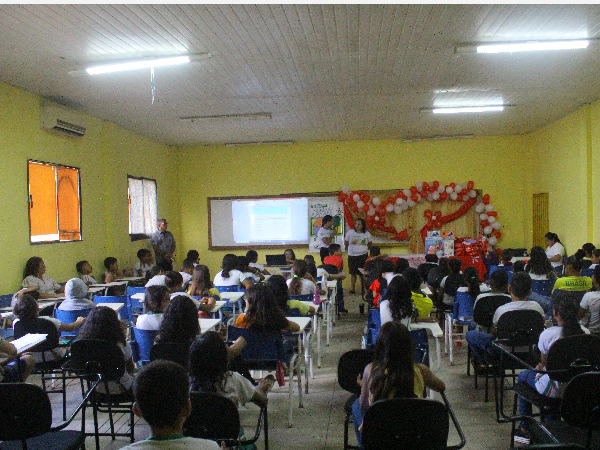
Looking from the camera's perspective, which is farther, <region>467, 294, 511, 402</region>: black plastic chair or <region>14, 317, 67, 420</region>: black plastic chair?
<region>467, 294, 511, 402</region>: black plastic chair

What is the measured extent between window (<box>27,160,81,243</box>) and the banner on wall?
17.1 feet

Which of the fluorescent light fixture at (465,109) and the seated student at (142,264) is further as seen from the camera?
the seated student at (142,264)

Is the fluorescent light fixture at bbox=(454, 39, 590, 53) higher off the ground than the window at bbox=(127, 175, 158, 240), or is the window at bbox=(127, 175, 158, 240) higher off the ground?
the fluorescent light fixture at bbox=(454, 39, 590, 53)

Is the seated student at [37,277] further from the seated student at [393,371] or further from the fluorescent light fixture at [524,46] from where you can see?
the fluorescent light fixture at [524,46]

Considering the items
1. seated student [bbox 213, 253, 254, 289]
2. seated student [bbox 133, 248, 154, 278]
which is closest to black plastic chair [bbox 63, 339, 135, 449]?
seated student [bbox 213, 253, 254, 289]

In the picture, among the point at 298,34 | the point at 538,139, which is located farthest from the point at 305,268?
the point at 538,139

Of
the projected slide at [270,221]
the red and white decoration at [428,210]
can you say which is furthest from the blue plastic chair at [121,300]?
the red and white decoration at [428,210]

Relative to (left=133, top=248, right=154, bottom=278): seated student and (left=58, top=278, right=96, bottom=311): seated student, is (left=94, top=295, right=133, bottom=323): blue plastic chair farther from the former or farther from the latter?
(left=133, top=248, right=154, bottom=278): seated student

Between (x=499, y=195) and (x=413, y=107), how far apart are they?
13.5 ft

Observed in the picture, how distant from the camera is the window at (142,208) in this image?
10148 millimetres

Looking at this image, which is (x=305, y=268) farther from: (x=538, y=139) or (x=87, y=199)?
(x=538, y=139)

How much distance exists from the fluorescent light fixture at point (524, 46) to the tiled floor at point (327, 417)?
128 inches

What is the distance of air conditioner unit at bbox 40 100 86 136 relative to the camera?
719 centimetres

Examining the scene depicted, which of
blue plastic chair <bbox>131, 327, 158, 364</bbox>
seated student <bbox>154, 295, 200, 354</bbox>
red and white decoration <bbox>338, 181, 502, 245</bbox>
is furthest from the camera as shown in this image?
red and white decoration <bbox>338, 181, 502, 245</bbox>
